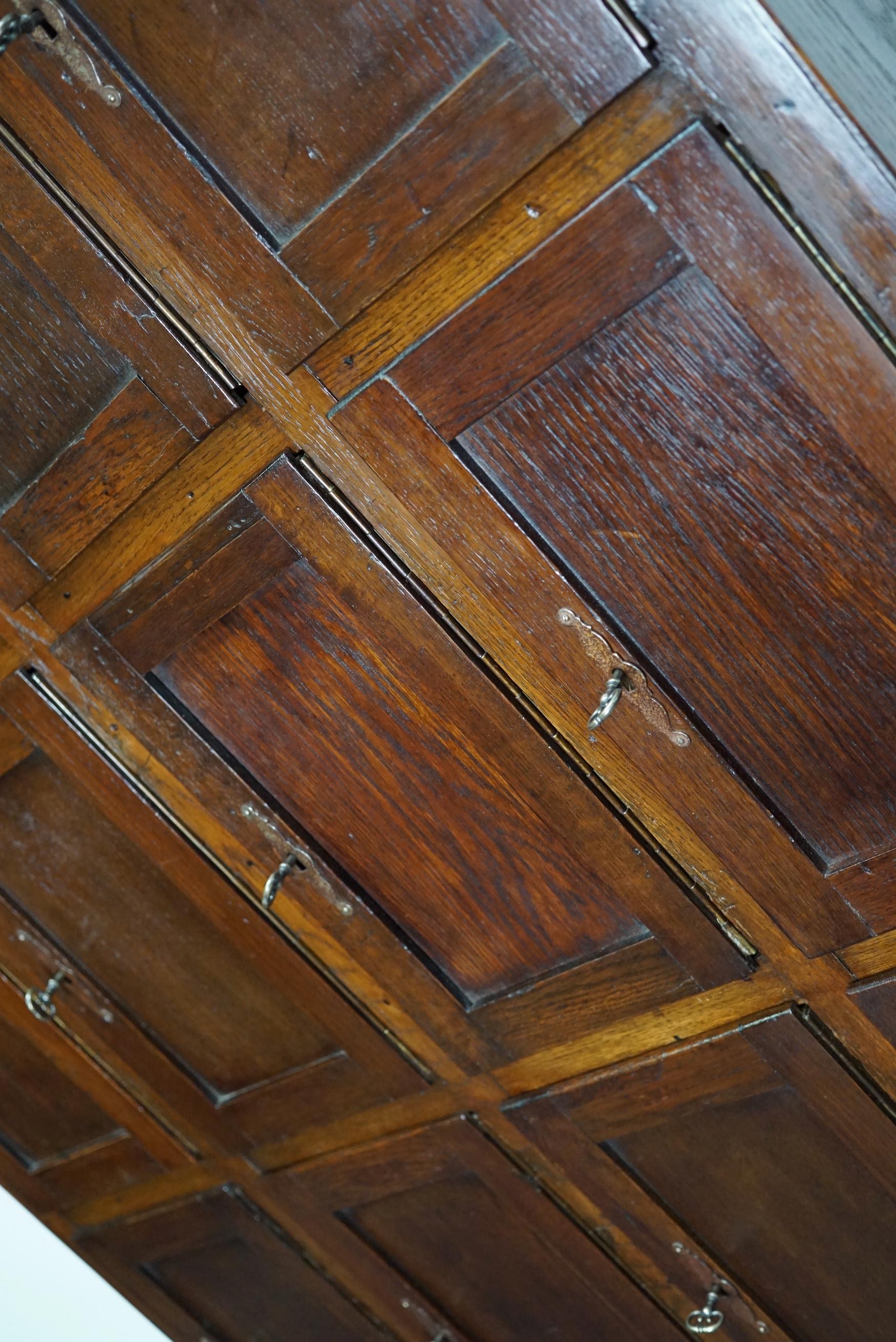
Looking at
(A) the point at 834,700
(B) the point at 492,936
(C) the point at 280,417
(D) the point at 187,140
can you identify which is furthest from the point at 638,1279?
(D) the point at 187,140

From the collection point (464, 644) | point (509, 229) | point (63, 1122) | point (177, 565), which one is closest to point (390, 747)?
point (464, 644)

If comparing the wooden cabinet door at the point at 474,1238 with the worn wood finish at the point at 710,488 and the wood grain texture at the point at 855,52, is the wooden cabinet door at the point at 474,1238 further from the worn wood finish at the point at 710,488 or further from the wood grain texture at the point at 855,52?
the wood grain texture at the point at 855,52

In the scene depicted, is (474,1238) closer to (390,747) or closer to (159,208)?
(390,747)

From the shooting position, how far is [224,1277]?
146 centimetres

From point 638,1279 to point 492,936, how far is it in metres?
0.46

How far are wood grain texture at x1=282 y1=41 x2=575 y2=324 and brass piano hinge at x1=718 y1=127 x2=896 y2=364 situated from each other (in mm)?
121

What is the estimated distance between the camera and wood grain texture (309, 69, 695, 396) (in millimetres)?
754

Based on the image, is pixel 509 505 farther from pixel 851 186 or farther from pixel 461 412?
pixel 851 186

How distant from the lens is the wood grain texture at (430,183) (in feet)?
2.55

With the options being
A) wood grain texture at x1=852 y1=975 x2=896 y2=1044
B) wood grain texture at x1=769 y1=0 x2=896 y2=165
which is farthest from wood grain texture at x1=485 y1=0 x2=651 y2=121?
wood grain texture at x1=852 y1=975 x2=896 y2=1044

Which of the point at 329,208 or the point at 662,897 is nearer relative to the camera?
the point at 329,208

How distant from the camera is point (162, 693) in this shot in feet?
3.64

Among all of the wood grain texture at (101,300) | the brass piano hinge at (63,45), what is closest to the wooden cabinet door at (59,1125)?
the wood grain texture at (101,300)

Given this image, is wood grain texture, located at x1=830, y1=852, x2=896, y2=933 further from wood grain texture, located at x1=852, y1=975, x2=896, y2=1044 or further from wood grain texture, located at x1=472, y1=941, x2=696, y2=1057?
wood grain texture, located at x1=472, y1=941, x2=696, y2=1057
